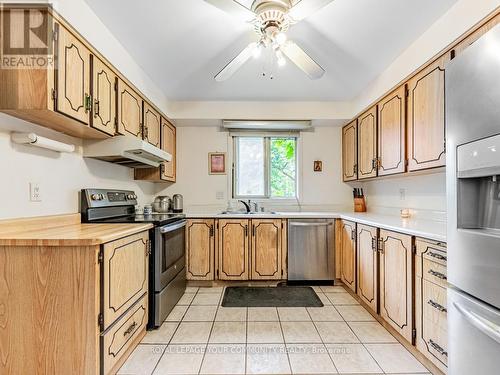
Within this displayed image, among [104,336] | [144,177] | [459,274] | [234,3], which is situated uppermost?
[234,3]

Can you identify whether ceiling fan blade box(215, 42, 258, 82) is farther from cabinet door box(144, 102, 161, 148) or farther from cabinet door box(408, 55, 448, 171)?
cabinet door box(408, 55, 448, 171)

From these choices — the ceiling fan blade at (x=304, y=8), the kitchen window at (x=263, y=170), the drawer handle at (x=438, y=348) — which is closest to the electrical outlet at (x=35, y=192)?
the ceiling fan blade at (x=304, y=8)

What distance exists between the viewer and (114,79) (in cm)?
216

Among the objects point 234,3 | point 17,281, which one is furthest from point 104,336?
point 234,3

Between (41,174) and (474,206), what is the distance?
2.42 metres

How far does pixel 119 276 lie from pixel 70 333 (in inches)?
13.9

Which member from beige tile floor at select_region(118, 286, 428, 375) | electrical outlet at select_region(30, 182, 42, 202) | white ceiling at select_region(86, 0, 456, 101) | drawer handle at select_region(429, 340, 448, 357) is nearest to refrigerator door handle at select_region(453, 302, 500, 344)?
drawer handle at select_region(429, 340, 448, 357)

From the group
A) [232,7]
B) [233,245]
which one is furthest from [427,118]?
[233,245]

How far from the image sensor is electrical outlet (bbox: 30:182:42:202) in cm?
171

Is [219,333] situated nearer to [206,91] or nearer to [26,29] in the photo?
[26,29]

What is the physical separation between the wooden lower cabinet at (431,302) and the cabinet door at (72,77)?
2292 millimetres

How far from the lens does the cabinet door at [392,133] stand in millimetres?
2406

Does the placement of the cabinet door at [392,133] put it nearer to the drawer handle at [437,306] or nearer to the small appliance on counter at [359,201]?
the small appliance on counter at [359,201]

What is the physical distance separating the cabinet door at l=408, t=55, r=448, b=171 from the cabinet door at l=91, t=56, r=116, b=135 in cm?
241
